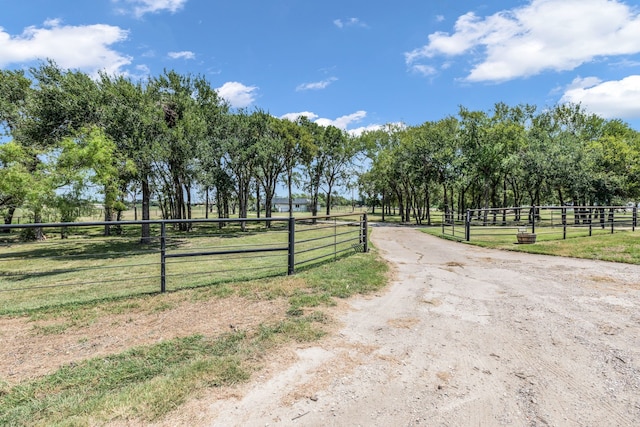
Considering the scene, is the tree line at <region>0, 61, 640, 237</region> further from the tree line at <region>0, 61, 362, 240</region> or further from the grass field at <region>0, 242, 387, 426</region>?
the grass field at <region>0, 242, 387, 426</region>

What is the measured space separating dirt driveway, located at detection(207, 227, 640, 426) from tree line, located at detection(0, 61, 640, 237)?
12074mm

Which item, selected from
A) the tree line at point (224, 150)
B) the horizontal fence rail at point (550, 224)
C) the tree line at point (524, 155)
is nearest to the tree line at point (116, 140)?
the tree line at point (224, 150)

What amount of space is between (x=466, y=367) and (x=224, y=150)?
23920 millimetres

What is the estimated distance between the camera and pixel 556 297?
531cm

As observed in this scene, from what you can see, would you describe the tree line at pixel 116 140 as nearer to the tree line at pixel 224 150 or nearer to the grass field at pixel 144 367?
the tree line at pixel 224 150

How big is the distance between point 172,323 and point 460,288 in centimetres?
504

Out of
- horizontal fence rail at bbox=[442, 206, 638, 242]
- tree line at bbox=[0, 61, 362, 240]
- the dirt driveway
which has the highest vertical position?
tree line at bbox=[0, 61, 362, 240]

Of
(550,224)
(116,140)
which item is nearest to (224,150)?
(116,140)

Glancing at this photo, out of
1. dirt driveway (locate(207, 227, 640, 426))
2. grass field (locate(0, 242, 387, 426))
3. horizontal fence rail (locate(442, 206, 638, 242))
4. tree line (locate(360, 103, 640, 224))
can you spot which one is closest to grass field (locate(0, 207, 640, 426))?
grass field (locate(0, 242, 387, 426))

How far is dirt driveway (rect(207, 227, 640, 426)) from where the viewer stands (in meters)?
2.40

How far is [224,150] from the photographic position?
2436 centimetres

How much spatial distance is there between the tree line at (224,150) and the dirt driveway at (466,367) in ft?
39.6

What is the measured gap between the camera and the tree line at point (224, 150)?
12.5 meters

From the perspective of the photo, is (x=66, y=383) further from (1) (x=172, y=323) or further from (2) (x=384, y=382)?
(2) (x=384, y=382)
